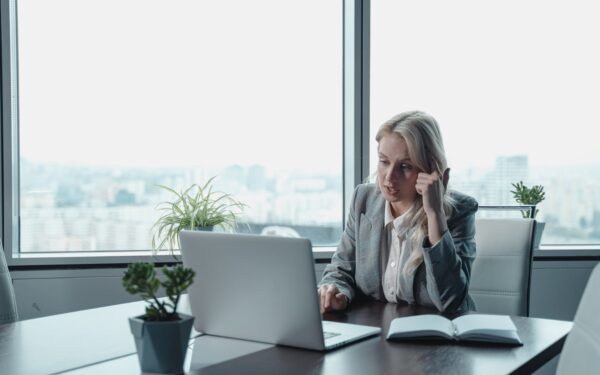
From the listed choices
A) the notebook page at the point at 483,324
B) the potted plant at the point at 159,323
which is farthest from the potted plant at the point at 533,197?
the potted plant at the point at 159,323

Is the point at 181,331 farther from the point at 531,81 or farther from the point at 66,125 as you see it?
the point at 531,81

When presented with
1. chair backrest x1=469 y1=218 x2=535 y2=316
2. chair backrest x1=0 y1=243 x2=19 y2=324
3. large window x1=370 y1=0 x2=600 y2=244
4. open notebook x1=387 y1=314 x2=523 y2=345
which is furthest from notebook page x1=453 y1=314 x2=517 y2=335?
large window x1=370 y1=0 x2=600 y2=244

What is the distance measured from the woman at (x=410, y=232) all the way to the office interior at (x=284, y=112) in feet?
4.17

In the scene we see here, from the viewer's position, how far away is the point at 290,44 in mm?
3707

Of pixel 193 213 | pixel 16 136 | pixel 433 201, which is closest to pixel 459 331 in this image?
pixel 433 201

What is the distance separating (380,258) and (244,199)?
4.77 feet

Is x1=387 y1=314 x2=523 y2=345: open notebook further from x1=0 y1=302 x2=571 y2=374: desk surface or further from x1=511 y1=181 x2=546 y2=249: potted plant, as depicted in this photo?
x1=511 y1=181 x2=546 y2=249: potted plant

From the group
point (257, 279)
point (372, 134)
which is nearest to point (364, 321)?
point (257, 279)

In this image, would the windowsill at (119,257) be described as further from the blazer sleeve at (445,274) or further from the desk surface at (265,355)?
the desk surface at (265,355)

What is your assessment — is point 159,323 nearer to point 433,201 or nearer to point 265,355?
point 265,355

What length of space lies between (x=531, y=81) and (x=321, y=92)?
1.10 meters

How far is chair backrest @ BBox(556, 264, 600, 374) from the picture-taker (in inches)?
47.8

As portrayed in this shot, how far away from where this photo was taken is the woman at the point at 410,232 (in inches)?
82.8

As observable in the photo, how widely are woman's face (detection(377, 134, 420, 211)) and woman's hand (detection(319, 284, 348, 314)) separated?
42 centimetres
